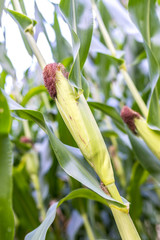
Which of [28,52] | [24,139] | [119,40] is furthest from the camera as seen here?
[119,40]

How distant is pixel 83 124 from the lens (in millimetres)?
342

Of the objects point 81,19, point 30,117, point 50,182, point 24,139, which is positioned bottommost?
point 50,182

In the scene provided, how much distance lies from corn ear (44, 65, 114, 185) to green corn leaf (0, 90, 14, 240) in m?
0.08

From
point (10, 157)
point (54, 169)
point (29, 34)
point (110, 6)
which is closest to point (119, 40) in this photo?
point (110, 6)

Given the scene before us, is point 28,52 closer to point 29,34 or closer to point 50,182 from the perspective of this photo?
point 29,34

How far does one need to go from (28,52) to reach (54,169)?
48 cm

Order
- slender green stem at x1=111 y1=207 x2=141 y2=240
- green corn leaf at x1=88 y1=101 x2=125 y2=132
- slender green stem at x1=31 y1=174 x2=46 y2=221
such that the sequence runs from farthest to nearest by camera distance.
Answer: slender green stem at x1=31 y1=174 x2=46 y2=221
green corn leaf at x1=88 y1=101 x2=125 y2=132
slender green stem at x1=111 y1=207 x2=141 y2=240

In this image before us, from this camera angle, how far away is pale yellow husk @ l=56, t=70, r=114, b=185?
13.4 inches

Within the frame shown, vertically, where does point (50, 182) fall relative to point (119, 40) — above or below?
below

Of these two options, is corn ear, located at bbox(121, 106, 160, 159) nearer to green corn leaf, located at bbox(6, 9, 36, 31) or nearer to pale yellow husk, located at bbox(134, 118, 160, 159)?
pale yellow husk, located at bbox(134, 118, 160, 159)

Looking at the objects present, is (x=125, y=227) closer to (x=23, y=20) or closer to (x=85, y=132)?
(x=85, y=132)

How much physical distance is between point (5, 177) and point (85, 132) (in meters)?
0.11

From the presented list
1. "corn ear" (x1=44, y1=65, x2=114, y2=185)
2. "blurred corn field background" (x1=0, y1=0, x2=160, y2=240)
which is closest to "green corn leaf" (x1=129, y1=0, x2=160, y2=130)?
"blurred corn field background" (x1=0, y1=0, x2=160, y2=240)

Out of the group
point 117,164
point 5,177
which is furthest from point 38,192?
point 5,177
